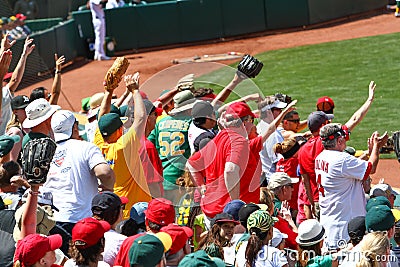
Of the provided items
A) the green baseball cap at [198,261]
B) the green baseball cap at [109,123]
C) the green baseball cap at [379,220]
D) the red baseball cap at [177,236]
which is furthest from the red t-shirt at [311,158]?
the green baseball cap at [198,261]

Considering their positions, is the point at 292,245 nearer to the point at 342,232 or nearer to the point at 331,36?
the point at 342,232

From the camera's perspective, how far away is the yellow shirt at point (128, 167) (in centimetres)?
733

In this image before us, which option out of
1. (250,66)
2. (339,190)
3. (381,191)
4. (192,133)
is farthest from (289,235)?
(250,66)

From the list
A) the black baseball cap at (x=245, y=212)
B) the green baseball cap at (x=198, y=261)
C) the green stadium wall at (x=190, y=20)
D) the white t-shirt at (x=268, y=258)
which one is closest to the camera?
the green baseball cap at (x=198, y=261)

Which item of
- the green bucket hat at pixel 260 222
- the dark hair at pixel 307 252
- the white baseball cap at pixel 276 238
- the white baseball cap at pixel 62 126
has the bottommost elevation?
the dark hair at pixel 307 252

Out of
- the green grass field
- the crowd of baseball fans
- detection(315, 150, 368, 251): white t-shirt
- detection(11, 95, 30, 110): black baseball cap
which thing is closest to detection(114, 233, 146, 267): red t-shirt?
the crowd of baseball fans

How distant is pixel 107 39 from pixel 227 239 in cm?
1587

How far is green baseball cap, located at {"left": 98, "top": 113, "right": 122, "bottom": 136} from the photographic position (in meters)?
7.28

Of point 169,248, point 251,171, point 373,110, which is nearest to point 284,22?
point 373,110

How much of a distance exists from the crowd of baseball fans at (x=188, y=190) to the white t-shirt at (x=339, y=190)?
0.01 meters

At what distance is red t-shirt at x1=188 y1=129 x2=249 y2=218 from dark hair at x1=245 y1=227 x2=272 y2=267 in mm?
1470

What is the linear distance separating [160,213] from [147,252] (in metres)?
1.00

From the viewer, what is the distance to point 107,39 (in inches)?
851

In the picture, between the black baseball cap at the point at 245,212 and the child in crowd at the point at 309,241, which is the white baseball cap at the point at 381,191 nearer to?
the child in crowd at the point at 309,241
